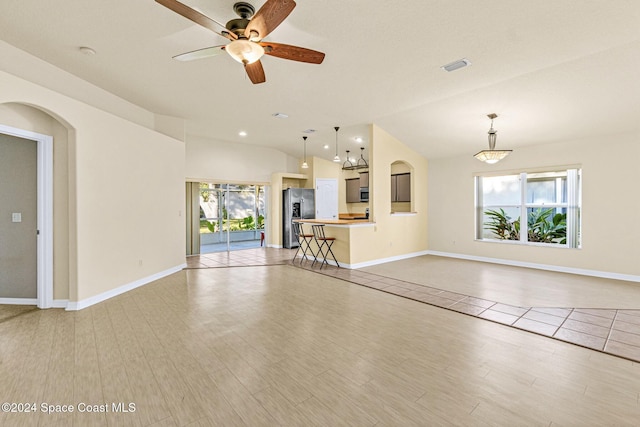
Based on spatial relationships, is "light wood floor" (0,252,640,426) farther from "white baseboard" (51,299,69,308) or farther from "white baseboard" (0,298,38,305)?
"white baseboard" (0,298,38,305)

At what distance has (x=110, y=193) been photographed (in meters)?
4.08

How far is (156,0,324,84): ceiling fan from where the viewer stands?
1.98m

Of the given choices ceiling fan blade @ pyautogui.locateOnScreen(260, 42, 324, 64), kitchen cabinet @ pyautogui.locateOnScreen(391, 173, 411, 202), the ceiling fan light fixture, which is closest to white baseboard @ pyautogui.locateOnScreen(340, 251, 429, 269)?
kitchen cabinet @ pyautogui.locateOnScreen(391, 173, 411, 202)

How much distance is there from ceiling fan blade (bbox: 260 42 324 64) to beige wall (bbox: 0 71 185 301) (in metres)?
2.70

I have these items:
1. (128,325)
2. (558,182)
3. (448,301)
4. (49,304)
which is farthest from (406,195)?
(49,304)

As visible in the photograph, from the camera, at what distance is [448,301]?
12.5 ft

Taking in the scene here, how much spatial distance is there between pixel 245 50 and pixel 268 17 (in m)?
0.38

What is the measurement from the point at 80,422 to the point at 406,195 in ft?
23.7

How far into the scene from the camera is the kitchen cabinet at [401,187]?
761 cm

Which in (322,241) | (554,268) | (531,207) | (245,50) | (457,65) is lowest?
(554,268)

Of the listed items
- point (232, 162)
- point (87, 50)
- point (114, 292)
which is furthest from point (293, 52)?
point (232, 162)

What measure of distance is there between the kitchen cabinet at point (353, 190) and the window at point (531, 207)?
3473 mm

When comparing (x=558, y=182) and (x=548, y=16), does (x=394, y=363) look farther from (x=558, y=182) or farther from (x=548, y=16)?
(x=558, y=182)

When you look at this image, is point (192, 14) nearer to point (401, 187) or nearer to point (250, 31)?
point (250, 31)
